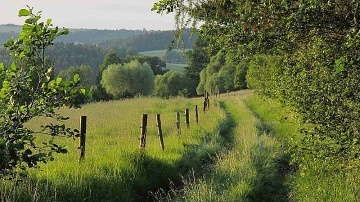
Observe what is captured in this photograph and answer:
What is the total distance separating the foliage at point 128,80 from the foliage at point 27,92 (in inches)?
3084

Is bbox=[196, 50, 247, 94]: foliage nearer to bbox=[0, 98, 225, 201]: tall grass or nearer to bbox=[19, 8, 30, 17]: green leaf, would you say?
bbox=[0, 98, 225, 201]: tall grass

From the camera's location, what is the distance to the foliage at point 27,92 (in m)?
4.68

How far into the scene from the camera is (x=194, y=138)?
623 inches

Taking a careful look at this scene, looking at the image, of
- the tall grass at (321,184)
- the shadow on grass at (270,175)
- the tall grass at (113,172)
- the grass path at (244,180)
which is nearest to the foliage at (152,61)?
the tall grass at (113,172)

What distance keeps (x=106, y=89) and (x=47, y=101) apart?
268 feet

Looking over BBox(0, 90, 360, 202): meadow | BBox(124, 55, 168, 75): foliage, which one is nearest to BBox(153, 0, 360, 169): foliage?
BBox(0, 90, 360, 202): meadow

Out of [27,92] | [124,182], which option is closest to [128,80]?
[124,182]

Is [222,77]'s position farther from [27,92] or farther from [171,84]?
[27,92]

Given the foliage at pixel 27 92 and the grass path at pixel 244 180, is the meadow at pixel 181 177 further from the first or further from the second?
the foliage at pixel 27 92

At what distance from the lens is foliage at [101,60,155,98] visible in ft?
278

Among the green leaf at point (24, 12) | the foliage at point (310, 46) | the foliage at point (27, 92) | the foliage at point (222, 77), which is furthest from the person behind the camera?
the foliage at point (222, 77)

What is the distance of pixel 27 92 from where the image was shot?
5051mm

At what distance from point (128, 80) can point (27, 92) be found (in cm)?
8175

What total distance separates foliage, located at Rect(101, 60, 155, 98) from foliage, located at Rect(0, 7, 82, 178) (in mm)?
78331
